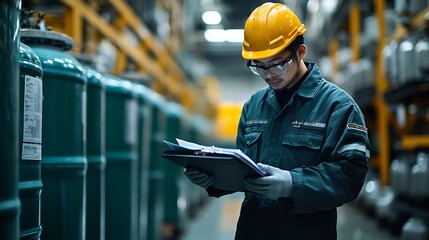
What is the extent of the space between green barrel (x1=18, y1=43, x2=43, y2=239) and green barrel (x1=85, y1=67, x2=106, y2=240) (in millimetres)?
851

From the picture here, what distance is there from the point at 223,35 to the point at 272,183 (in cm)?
1702

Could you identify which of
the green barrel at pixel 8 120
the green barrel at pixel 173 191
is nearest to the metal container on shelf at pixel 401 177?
the green barrel at pixel 173 191

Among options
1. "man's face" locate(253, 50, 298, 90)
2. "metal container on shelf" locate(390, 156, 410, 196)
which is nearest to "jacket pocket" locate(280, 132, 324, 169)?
"man's face" locate(253, 50, 298, 90)

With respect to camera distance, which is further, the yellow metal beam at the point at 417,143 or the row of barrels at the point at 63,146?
the yellow metal beam at the point at 417,143

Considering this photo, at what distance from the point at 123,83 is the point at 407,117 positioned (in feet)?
15.8

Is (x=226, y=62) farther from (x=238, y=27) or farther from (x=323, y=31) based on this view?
(x=323, y=31)

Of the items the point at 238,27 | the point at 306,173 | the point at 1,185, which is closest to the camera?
the point at 1,185

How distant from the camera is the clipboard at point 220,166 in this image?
205 centimetres

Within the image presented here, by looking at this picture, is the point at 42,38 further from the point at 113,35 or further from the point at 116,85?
the point at 113,35

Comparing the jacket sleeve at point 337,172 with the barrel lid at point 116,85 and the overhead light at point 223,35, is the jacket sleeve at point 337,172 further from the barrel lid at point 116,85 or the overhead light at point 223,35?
the overhead light at point 223,35

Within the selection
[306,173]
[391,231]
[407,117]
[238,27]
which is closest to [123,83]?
[306,173]

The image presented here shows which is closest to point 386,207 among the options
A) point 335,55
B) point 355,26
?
point 355,26

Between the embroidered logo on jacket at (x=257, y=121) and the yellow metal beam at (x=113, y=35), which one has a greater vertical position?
the yellow metal beam at (x=113, y=35)

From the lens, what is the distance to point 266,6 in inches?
95.5
